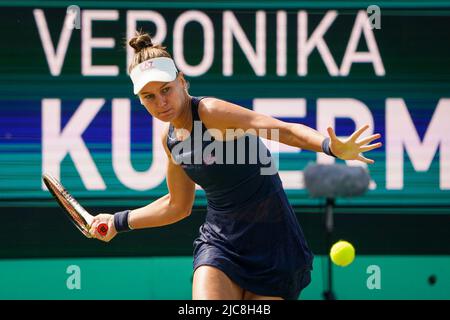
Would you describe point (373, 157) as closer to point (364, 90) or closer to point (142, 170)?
point (364, 90)

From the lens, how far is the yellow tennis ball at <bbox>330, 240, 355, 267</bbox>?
505cm

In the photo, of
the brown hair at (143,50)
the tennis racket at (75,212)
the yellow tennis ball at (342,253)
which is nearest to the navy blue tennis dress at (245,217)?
the brown hair at (143,50)

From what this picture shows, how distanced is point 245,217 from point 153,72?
74 cm

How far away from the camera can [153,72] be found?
386 cm

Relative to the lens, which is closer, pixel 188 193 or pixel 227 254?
pixel 227 254

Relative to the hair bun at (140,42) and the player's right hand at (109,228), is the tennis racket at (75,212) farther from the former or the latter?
the hair bun at (140,42)

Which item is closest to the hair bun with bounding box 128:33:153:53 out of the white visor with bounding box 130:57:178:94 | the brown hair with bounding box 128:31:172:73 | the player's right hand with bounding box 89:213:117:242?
the brown hair with bounding box 128:31:172:73

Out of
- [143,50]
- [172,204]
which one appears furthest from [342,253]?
[143,50]

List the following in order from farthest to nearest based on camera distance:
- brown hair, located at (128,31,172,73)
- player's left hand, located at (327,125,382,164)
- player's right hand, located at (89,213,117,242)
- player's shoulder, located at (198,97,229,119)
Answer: player's right hand, located at (89,213,117,242) → brown hair, located at (128,31,172,73) → player's shoulder, located at (198,97,229,119) → player's left hand, located at (327,125,382,164)

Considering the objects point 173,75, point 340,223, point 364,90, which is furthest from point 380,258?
point 173,75

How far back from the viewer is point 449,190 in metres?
5.51

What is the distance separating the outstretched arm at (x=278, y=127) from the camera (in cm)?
346

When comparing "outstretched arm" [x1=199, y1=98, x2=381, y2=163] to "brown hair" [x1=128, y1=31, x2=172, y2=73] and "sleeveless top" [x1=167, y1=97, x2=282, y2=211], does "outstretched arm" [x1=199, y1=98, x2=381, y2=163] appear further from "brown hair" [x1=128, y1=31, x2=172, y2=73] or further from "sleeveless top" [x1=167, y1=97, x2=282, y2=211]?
"brown hair" [x1=128, y1=31, x2=172, y2=73]
